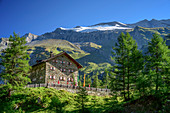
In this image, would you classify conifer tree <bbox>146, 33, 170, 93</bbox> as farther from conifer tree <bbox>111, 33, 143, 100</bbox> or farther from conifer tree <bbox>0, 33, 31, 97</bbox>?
conifer tree <bbox>0, 33, 31, 97</bbox>

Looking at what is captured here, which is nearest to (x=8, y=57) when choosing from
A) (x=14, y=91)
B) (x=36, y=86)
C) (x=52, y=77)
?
(x=14, y=91)

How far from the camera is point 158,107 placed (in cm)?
1438

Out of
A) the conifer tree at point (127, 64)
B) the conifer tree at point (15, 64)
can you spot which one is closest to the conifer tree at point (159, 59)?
the conifer tree at point (127, 64)

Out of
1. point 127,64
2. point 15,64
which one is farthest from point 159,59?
point 15,64

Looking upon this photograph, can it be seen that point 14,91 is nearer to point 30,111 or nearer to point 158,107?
point 30,111

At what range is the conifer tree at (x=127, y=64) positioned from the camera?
2516cm

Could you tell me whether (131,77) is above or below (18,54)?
below

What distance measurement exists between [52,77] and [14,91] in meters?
13.1

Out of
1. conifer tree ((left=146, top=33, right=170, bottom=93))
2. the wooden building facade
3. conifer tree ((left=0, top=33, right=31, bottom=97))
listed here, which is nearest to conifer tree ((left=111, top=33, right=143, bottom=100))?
conifer tree ((left=146, top=33, right=170, bottom=93))

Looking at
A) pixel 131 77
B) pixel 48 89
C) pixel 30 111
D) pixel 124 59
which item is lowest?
pixel 30 111

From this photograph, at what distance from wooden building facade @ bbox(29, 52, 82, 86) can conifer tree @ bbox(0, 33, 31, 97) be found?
11572 millimetres

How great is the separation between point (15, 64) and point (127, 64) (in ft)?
60.8

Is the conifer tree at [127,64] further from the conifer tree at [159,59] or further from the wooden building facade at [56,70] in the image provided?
the wooden building facade at [56,70]

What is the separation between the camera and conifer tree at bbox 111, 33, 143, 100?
25158 millimetres
